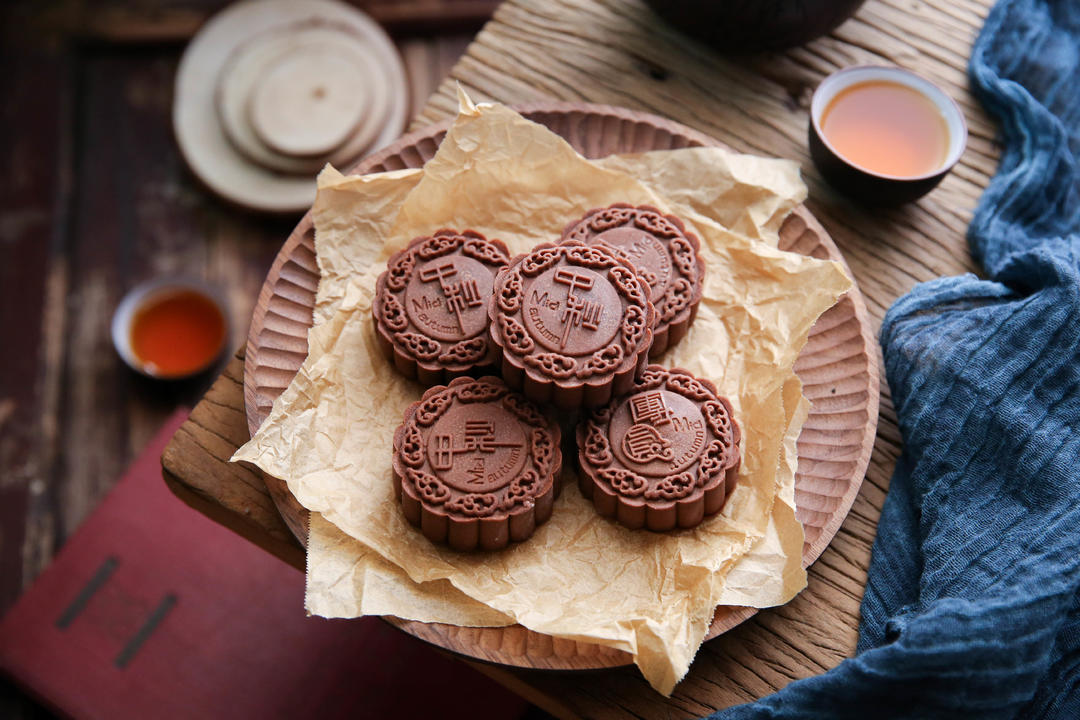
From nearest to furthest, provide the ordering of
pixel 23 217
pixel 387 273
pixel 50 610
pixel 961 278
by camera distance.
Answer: pixel 387 273 → pixel 961 278 → pixel 50 610 → pixel 23 217

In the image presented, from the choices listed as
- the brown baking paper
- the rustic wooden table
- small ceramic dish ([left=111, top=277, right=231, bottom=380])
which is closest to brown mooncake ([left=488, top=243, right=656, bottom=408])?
the brown baking paper

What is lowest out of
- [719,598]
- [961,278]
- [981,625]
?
[719,598]

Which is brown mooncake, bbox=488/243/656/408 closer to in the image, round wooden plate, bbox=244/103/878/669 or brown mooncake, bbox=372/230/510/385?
brown mooncake, bbox=372/230/510/385

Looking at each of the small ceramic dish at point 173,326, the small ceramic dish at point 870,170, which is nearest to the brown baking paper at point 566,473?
the small ceramic dish at point 870,170

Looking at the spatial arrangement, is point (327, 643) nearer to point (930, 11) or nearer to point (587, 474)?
point (587, 474)

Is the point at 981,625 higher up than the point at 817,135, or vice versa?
the point at 817,135

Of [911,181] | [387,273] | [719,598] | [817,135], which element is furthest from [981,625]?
[387,273]

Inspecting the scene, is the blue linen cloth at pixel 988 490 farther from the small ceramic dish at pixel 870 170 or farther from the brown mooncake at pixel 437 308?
the brown mooncake at pixel 437 308
